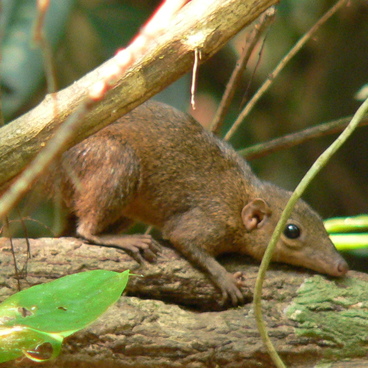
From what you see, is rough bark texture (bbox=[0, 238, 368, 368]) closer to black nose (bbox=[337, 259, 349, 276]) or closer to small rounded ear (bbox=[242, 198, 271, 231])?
black nose (bbox=[337, 259, 349, 276])

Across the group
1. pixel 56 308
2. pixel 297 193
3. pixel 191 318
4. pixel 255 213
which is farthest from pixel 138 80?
pixel 255 213

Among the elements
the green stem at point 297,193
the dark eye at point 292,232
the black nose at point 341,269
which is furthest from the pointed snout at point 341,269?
the green stem at point 297,193

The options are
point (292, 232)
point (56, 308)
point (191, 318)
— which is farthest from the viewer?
point (292, 232)

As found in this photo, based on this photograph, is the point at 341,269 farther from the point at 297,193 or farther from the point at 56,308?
the point at 56,308

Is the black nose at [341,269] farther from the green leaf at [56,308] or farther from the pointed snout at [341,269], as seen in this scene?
the green leaf at [56,308]

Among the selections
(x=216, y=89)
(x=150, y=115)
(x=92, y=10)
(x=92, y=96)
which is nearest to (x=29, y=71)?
(x=150, y=115)

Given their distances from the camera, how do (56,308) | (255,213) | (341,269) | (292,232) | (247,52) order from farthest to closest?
(247,52), (255,213), (292,232), (341,269), (56,308)

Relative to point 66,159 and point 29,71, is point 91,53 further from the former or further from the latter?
point 66,159

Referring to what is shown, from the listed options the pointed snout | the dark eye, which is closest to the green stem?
the pointed snout
